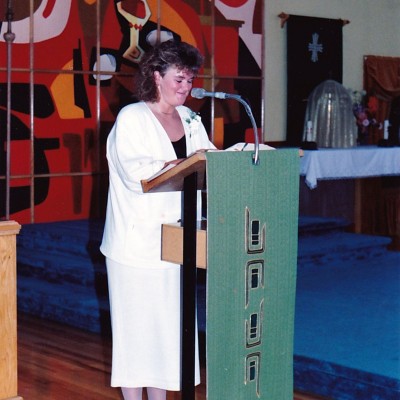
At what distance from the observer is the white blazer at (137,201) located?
322cm

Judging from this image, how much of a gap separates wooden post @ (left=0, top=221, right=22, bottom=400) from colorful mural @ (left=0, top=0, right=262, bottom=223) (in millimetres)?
4168

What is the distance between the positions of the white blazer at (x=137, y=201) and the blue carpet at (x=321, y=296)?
139 cm

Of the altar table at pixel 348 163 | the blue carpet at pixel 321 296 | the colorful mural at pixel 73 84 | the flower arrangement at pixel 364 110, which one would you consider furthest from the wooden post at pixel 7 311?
the flower arrangement at pixel 364 110

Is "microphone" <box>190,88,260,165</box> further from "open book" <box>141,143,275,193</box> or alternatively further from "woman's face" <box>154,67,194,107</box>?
"woman's face" <box>154,67,194,107</box>

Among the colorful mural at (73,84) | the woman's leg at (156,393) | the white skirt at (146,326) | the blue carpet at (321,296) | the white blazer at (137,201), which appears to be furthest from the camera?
the colorful mural at (73,84)

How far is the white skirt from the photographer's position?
131 inches

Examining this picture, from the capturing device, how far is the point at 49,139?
7832mm

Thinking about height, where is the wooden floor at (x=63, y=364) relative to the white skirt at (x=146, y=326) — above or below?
below

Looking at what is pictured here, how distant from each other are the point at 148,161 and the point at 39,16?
4983 mm

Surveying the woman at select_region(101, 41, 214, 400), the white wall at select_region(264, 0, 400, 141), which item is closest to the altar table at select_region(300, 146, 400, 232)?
the white wall at select_region(264, 0, 400, 141)

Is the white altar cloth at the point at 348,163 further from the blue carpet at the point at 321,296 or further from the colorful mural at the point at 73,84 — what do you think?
the colorful mural at the point at 73,84

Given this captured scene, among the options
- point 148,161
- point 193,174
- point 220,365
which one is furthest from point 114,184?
point 220,365

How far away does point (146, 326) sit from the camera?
3367 millimetres

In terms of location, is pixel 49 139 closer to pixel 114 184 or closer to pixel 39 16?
pixel 39 16
